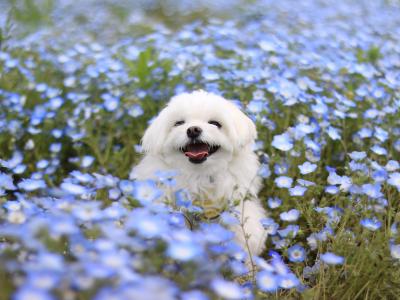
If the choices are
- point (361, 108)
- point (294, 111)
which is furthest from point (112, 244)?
point (361, 108)

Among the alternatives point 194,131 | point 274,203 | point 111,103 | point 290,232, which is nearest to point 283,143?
point 274,203

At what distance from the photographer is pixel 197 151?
329 cm

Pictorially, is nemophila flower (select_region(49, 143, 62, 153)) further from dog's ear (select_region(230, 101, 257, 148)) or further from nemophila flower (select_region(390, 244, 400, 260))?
nemophila flower (select_region(390, 244, 400, 260))

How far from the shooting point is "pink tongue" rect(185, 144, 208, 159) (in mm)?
3232

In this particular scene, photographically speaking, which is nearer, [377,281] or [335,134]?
Answer: [377,281]

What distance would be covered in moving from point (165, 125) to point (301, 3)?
26.4 feet

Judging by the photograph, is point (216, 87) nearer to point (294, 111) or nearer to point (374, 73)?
point (294, 111)

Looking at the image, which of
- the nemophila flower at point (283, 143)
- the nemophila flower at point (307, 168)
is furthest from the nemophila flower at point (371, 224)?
the nemophila flower at point (283, 143)

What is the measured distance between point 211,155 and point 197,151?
107 mm

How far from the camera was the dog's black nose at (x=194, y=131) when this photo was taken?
123 inches

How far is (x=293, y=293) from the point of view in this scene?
279 centimetres

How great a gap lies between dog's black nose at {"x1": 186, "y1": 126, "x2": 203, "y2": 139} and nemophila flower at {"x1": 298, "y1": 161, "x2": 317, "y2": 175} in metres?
0.84

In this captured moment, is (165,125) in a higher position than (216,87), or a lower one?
higher

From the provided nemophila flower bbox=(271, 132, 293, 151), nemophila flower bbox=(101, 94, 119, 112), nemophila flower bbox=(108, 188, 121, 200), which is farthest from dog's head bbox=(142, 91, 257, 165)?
nemophila flower bbox=(101, 94, 119, 112)
